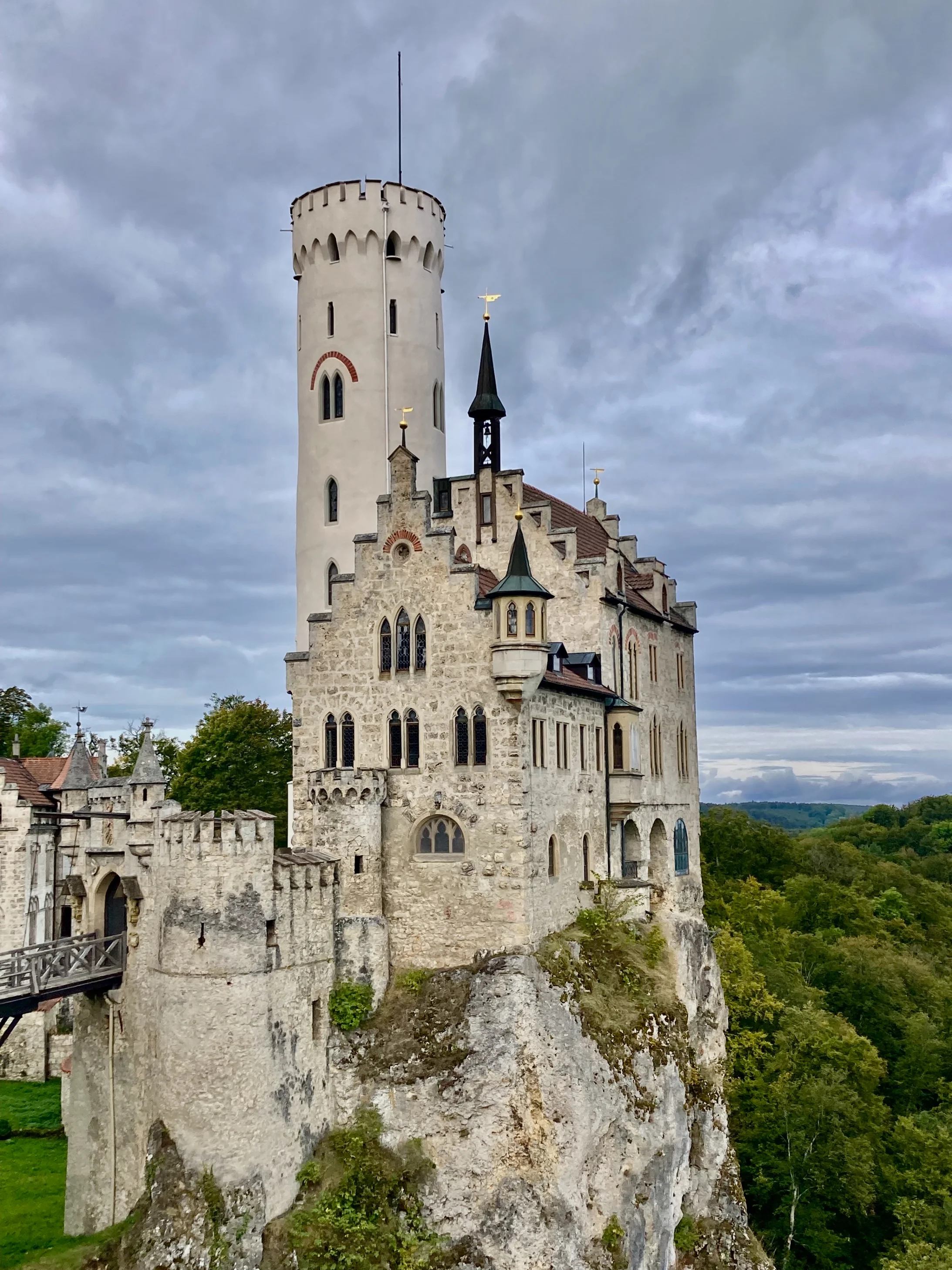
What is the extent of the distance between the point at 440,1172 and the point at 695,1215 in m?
13.9

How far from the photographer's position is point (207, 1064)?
107ft

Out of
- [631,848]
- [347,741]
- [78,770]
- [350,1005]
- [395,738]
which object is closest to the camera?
[350,1005]

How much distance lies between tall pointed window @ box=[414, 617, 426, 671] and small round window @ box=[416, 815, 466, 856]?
16.4ft

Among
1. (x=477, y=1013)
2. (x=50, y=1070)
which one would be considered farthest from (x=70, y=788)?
(x=477, y=1013)

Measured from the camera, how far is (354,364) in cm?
4866

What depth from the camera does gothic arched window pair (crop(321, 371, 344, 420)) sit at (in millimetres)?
49000

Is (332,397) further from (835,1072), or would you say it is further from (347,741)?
(835,1072)

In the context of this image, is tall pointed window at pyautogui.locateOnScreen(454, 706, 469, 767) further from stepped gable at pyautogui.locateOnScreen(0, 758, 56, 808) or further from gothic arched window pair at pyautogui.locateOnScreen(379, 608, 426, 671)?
stepped gable at pyautogui.locateOnScreen(0, 758, 56, 808)

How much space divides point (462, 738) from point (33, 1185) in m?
20.3

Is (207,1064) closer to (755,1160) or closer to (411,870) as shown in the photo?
(411,870)

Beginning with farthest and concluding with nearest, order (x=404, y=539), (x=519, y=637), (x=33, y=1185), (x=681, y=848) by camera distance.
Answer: (x=681, y=848) < (x=404, y=539) < (x=33, y=1185) < (x=519, y=637)

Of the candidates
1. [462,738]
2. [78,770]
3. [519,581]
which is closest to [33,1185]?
[462,738]

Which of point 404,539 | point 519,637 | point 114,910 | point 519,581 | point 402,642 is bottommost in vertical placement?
point 114,910

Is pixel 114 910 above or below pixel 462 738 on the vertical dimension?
below
